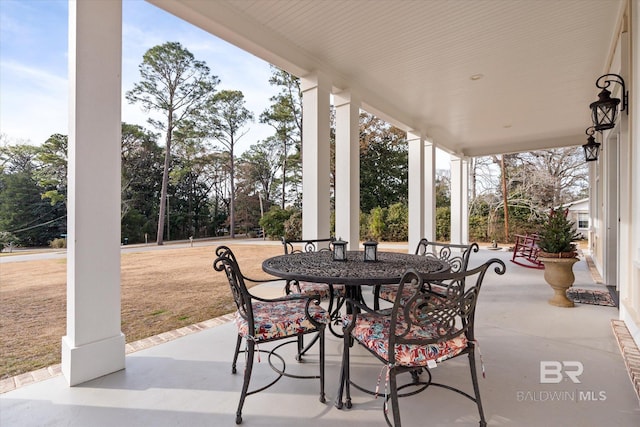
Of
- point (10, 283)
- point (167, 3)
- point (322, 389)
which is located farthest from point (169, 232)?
point (322, 389)

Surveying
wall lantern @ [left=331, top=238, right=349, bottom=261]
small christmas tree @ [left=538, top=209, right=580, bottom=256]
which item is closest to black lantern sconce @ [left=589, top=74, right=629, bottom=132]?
small christmas tree @ [left=538, top=209, right=580, bottom=256]

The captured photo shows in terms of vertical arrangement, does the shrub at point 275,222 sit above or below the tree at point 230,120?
below

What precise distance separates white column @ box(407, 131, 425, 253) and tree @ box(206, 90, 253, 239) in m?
11.8

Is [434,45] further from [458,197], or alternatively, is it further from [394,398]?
[458,197]

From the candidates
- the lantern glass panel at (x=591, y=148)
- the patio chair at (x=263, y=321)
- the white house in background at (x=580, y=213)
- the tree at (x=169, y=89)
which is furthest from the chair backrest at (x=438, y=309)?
the white house in background at (x=580, y=213)

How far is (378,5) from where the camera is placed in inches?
110

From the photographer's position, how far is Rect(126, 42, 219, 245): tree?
1383 centimetres

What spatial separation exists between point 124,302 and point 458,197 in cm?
857

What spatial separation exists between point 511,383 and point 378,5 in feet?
10.2

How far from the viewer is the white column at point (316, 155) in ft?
12.5

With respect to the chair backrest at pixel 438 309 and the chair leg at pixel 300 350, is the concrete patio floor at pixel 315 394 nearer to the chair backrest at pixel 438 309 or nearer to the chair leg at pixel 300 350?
the chair leg at pixel 300 350

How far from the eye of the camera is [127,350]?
8.10 ft

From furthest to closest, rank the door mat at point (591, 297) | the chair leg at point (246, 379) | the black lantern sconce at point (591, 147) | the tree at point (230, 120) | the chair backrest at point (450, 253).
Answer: the tree at point (230, 120) → the black lantern sconce at point (591, 147) → the door mat at point (591, 297) → the chair backrest at point (450, 253) → the chair leg at point (246, 379)

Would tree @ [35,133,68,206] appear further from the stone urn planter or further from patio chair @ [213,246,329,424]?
the stone urn planter
